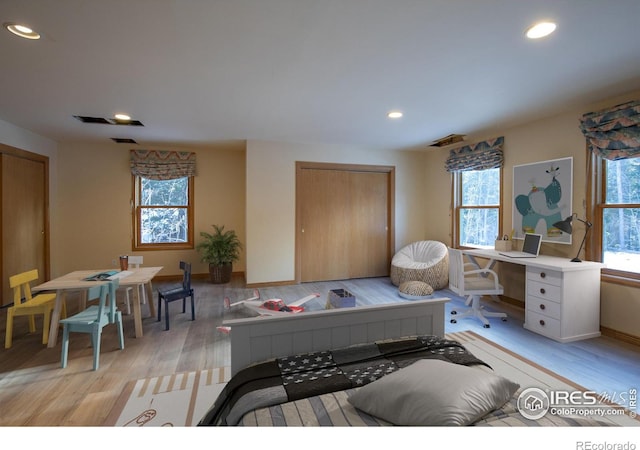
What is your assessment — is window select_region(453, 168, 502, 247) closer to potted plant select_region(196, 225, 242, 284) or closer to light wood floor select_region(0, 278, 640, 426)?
light wood floor select_region(0, 278, 640, 426)

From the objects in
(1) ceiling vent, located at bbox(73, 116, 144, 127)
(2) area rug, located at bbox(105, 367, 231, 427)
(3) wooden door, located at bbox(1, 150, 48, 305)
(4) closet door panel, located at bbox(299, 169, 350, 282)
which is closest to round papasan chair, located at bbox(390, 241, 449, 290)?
(4) closet door panel, located at bbox(299, 169, 350, 282)

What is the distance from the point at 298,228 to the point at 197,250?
1914mm

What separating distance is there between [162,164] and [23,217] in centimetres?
191

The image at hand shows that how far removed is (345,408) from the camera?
1.12 m

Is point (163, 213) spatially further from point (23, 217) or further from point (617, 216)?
point (617, 216)

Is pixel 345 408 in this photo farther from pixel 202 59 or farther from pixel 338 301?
pixel 202 59

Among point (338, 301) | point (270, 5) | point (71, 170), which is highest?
point (270, 5)

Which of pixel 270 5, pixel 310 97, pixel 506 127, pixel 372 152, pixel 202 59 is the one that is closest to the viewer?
pixel 270 5

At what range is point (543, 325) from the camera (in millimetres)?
2898

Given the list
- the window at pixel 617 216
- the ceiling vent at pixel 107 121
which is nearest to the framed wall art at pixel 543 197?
the window at pixel 617 216

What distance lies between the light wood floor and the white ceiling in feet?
7.48

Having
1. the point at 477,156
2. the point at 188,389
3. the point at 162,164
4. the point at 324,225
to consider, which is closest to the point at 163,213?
the point at 162,164

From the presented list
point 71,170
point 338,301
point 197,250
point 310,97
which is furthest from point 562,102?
point 71,170
